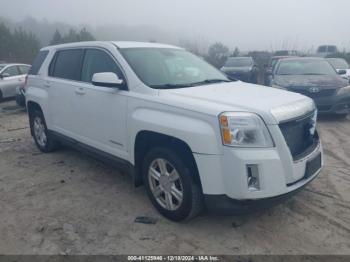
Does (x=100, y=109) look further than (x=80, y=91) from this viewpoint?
No

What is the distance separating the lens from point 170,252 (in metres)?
3.13

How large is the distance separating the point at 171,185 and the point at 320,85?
20.3 feet

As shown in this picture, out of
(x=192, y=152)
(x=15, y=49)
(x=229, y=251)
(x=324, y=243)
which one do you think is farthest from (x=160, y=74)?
(x=15, y=49)

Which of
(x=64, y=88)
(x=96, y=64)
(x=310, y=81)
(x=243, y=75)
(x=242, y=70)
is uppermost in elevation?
(x=96, y=64)

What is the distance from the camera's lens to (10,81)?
12594mm

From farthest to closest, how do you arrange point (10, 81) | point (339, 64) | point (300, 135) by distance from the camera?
point (339, 64) < point (10, 81) < point (300, 135)

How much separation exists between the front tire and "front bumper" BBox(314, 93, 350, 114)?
590 centimetres

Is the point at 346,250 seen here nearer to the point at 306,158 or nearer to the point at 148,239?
the point at 306,158

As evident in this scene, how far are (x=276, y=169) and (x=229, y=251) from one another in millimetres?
862

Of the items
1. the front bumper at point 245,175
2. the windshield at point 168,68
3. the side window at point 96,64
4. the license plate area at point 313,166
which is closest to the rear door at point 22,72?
the side window at point 96,64

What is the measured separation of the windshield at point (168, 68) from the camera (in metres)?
3.96

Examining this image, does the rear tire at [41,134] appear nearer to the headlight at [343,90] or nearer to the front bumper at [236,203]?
the front bumper at [236,203]

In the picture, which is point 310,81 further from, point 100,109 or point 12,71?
point 12,71

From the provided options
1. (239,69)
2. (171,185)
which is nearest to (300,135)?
(171,185)
